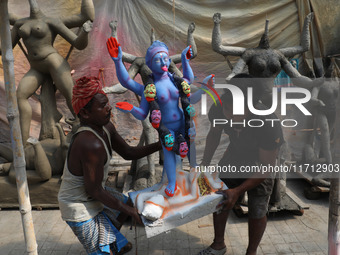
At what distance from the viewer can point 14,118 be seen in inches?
83.3

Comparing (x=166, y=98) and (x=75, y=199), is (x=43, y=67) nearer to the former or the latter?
(x=166, y=98)

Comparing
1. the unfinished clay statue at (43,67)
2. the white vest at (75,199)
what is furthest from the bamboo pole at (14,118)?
the unfinished clay statue at (43,67)

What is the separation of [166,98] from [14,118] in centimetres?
121

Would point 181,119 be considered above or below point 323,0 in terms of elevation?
below

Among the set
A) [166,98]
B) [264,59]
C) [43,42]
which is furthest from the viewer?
[43,42]

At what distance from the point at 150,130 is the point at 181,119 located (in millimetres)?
1506

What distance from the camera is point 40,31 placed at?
13.6 ft

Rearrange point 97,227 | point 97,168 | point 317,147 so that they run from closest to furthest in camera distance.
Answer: point 97,168, point 97,227, point 317,147

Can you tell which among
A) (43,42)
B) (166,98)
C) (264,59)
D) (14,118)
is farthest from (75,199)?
(43,42)

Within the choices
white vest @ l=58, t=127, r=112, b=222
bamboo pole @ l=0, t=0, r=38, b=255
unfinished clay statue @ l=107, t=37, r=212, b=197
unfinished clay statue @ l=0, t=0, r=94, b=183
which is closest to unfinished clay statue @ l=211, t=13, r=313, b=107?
unfinished clay statue @ l=107, t=37, r=212, b=197

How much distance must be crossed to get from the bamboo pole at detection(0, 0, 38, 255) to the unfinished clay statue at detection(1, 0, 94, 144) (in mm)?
2070

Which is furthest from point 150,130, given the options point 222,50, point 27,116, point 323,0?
point 323,0

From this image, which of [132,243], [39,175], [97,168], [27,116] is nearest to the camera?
[97,168]

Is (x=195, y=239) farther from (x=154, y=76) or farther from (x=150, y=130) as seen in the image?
(x=154, y=76)
